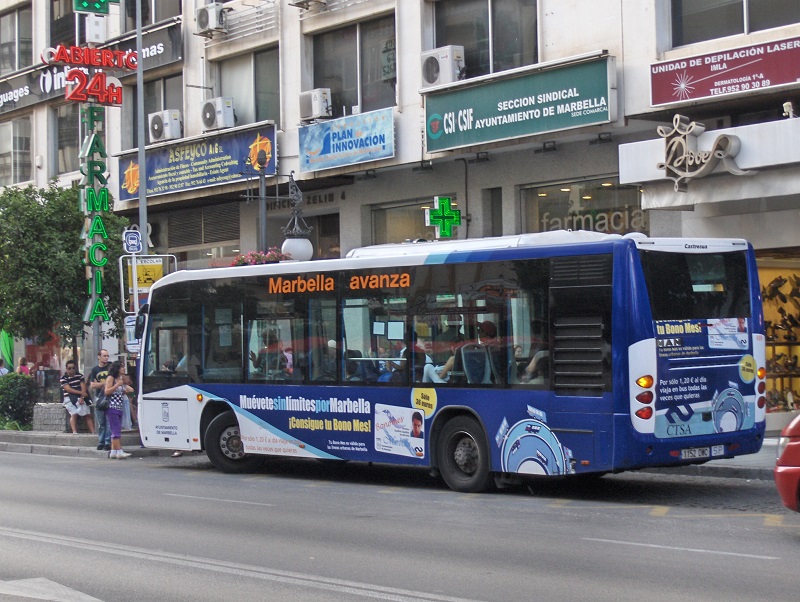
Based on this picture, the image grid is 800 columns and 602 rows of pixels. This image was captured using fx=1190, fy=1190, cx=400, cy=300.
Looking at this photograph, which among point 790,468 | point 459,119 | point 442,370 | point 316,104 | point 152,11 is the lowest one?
point 790,468

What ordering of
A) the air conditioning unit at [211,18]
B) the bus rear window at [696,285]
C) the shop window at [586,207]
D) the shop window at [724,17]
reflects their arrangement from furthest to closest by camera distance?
the air conditioning unit at [211,18] < the shop window at [586,207] < the shop window at [724,17] < the bus rear window at [696,285]

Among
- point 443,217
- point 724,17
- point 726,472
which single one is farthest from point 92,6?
point 726,472

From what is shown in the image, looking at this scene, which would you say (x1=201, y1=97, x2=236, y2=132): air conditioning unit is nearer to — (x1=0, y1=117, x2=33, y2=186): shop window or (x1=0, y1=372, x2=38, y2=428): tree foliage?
(x1=0, y1=372, x2=38, y2=428): tree foliage

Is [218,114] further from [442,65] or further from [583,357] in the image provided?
[583,357]

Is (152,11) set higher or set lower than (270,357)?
higher

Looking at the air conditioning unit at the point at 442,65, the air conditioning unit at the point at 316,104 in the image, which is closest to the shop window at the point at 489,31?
the air conditioning unit at the point at 442,65

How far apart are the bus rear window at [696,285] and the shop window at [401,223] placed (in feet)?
36.7

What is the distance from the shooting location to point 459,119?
22.1 m

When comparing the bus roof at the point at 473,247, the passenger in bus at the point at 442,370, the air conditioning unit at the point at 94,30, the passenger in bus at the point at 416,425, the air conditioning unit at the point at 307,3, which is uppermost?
the air conditioning unit at the point at 94,30

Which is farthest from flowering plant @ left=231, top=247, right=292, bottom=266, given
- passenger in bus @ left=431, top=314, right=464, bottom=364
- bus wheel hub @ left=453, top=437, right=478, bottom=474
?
bus wheel hub @ left=453, top=437, right=478, bottom=474

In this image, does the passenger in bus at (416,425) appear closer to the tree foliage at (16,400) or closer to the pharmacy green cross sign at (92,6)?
the tree foliage at (16,400)

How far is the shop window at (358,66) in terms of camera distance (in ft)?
81.3

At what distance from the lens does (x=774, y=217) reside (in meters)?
18.2

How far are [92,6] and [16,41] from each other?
12093 mm
